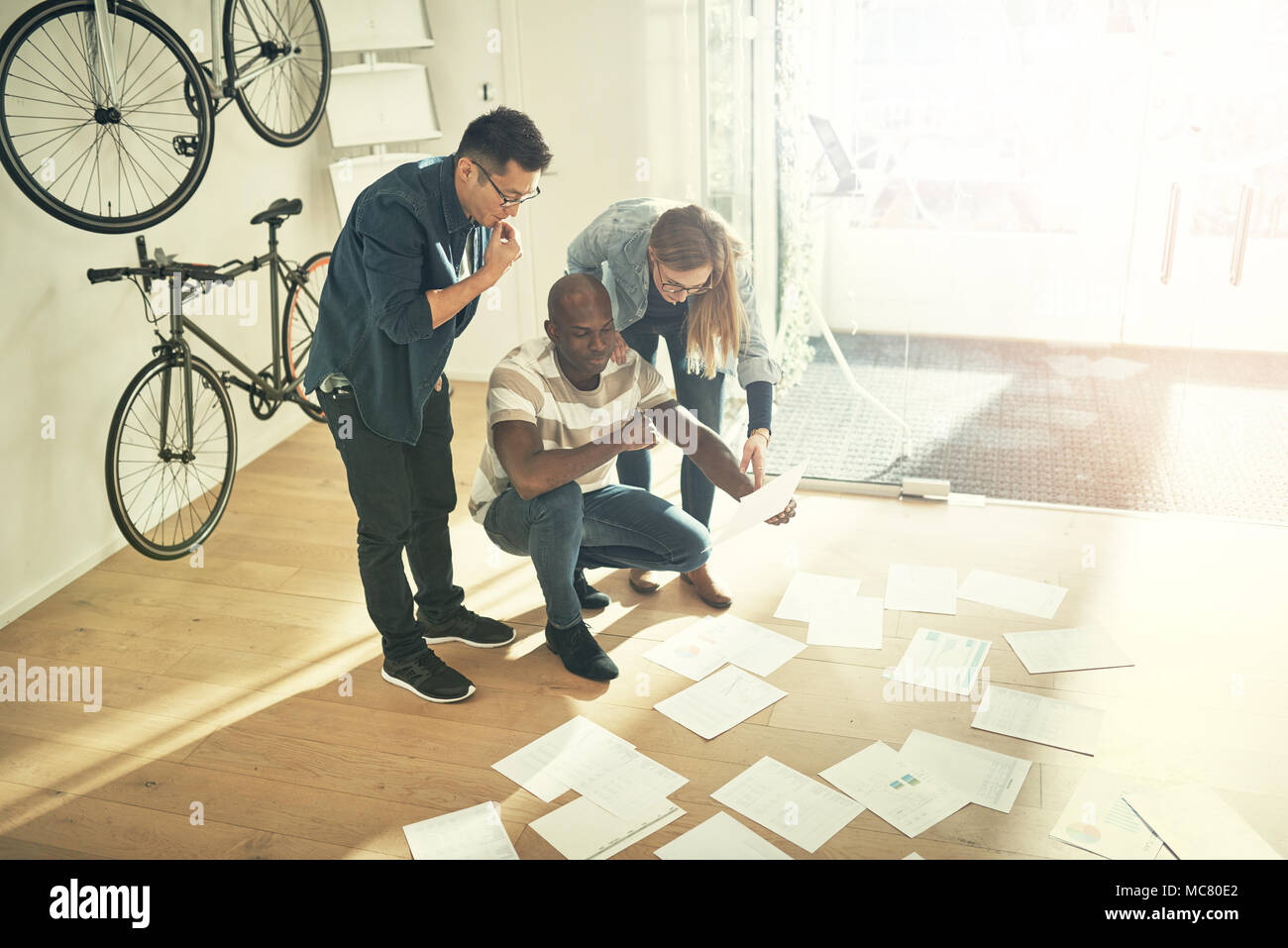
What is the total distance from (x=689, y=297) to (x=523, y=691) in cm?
103

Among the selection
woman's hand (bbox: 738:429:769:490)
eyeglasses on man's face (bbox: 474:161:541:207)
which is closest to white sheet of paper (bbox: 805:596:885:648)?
woman's hand (bbox: 738:429:769:490)

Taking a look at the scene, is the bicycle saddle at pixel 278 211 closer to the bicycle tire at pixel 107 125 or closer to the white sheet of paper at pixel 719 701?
the bicycle tire at pixel 107 125

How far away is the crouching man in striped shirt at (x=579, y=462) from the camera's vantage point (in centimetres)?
242

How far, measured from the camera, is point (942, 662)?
269cm

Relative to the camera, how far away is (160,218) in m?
3.24

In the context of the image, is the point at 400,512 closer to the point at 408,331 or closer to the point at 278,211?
the point at 408,331

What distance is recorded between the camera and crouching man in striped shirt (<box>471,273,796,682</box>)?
2416mm

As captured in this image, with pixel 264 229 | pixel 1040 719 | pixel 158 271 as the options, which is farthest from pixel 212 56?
pixel 1040 719

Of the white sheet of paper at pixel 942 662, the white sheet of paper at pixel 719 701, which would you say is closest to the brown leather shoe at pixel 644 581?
the white sheet of paper at pixel 719 701

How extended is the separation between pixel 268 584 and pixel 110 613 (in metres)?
0.42

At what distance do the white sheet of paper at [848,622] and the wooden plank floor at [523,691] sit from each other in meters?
0.04

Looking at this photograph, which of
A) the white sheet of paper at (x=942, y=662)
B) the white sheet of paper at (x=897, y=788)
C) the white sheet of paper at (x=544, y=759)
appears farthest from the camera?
the white sheet of paper at (x=942, y=662)
